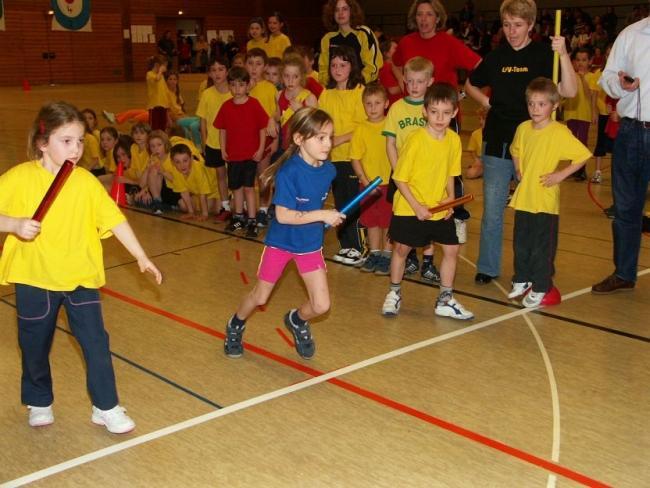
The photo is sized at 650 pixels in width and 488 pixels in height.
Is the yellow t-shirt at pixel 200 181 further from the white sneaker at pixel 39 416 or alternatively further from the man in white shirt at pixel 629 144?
the white sneaker at pixel 39 416

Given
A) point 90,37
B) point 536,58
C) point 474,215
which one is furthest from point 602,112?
point 90,37

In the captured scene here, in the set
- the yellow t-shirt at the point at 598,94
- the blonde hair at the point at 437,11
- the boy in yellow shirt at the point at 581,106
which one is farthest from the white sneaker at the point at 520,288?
the yellow t-shirt at the point at 598,94

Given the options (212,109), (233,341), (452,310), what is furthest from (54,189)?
(212,109)

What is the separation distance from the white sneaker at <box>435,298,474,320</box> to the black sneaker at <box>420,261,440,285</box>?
746 millimetres

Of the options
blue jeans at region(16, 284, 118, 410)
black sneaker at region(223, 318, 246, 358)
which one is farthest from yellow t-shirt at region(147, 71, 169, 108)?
blue jeans at region(16, 284, 118, 410)

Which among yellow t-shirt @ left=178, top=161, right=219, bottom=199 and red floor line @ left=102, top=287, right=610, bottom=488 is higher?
yellow t-shirt @ left=178, top=161, right=219, bottom=199

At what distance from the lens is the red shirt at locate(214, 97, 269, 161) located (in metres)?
6.80

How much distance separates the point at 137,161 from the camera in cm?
834

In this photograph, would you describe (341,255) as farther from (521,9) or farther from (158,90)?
(158,90)

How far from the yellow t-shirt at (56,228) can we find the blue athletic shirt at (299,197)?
35.7 inches

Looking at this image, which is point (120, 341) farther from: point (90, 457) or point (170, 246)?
point (170, 246)

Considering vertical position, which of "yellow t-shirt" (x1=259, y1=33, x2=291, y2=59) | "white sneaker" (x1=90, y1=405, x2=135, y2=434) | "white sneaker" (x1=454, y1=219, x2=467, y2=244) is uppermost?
"yellow t-shirt" (x1=259, y1=33, x2=291, y2=59)

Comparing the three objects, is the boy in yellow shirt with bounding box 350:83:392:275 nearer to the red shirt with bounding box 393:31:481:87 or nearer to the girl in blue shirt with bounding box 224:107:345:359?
the red shirt with bounding box 393:31:481:87

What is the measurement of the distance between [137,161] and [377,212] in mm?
3572
